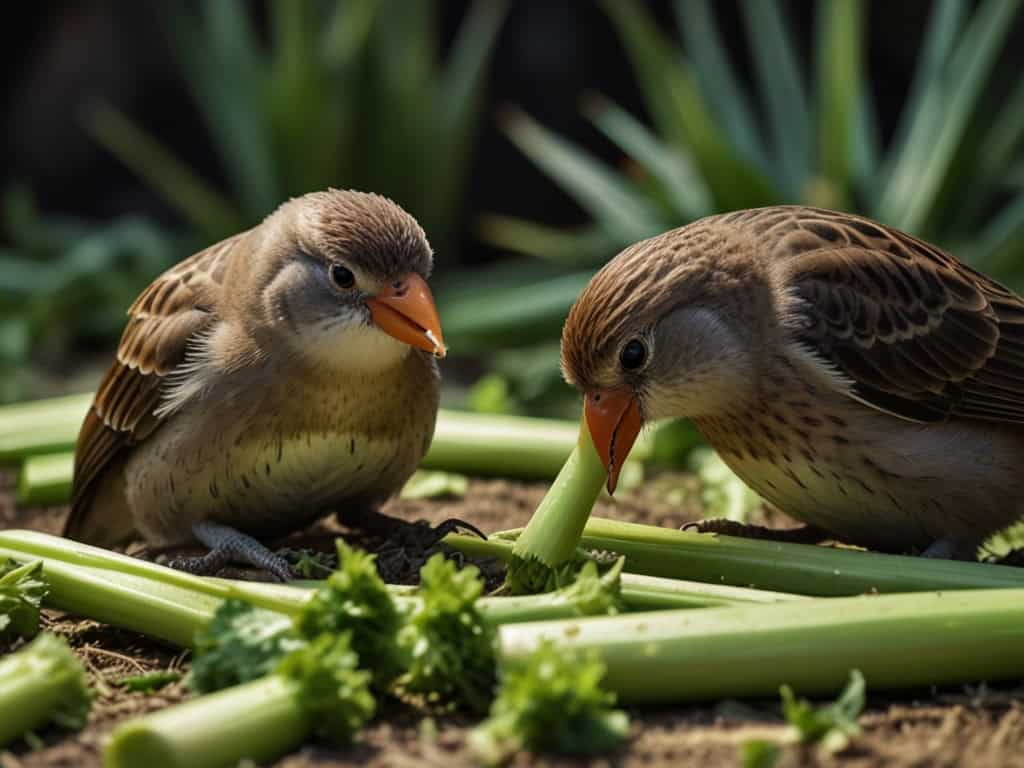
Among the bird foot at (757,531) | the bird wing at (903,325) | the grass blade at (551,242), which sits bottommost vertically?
the bird foot at (757,531)

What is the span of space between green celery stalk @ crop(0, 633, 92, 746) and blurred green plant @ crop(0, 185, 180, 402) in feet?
13.3

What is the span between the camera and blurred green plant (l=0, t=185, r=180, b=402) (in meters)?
7.43

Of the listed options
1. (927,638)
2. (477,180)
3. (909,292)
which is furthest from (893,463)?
(477,180)

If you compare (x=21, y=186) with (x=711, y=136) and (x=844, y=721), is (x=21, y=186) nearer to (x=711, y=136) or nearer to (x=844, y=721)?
(x=711, y=136)

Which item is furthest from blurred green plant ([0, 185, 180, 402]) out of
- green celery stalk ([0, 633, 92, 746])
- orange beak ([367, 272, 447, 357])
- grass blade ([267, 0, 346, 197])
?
green celery stalk ([0, 633, 92, 746])

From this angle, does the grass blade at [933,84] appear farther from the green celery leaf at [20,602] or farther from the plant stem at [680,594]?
the green celery leaf at [20,602]

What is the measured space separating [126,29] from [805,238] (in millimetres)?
7578

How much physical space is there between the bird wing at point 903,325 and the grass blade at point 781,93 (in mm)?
3390

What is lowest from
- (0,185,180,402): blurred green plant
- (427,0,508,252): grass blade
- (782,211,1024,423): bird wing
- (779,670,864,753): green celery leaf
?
(779,670,864,753): green celery leaf

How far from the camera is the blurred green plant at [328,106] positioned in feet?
26.1

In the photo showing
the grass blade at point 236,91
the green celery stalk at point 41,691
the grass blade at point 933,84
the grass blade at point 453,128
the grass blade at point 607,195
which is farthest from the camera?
the grass blade at point 453,128

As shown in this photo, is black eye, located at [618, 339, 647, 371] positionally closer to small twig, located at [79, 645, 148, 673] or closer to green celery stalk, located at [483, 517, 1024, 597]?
green celery stalk, located at [483, 517, 1024, 597]

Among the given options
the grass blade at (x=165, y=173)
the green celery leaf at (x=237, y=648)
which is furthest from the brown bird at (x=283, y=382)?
the grass blade at (x=165, y=173)

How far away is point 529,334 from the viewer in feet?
22.5
